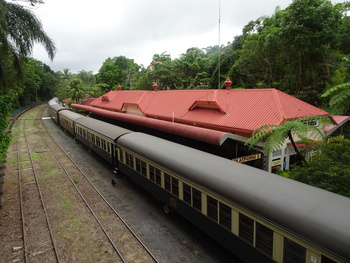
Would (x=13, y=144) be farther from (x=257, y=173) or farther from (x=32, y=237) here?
(x=257, y=173)

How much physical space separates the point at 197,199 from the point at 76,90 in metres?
45.9

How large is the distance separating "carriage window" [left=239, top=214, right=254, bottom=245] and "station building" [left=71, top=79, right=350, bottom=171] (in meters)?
4.36

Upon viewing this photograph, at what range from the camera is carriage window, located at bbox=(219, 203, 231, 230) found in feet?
22.3

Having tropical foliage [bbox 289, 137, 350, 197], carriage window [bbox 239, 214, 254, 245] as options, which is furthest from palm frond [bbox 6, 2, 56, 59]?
tropical foliage [bbox 289, 137, 350, 197]

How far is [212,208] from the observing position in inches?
291

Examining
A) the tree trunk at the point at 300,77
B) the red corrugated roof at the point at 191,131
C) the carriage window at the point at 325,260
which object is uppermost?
the tree trunk at the point at 300,77

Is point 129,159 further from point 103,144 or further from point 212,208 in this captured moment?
point 212,208

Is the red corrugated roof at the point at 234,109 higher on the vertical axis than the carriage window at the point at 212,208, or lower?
higher

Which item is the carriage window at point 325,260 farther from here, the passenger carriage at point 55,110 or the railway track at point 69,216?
the passenger carriage at point 55,110

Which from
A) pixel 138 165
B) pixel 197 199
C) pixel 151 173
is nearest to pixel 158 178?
pixel 151 173

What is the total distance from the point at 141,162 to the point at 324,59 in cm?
1926

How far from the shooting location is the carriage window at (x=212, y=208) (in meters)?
7.25

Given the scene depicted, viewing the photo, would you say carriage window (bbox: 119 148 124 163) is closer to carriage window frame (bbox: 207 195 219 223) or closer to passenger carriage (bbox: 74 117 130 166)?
passenger carriage (bbox: 74 117 130 166)

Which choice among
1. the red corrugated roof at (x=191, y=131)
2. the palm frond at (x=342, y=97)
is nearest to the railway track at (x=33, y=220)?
the red corrugated roof at (x=191, y=131)
